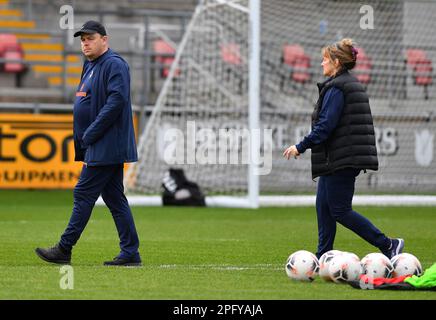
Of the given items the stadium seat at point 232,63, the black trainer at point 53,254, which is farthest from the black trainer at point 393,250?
the stadium seat at point 232,63

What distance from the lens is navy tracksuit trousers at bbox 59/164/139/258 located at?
9219 mm

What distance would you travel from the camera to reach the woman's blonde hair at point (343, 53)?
29.8 ft

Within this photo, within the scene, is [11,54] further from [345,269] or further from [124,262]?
[345,269]

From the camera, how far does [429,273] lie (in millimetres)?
8000

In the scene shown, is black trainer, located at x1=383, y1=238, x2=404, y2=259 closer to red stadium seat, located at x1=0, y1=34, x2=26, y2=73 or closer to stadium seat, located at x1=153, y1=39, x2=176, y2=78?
stadium seat, located at x1=153, y1=39, x2=176, y2=78

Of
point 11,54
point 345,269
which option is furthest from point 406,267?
point 11,54

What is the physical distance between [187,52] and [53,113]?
5229 millimetres

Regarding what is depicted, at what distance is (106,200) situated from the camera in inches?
373

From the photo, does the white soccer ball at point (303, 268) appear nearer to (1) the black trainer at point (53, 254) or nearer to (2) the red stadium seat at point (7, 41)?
(1) the black trainer at point (53, 254)

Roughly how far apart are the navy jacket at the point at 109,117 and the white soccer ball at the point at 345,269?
81.4 inches

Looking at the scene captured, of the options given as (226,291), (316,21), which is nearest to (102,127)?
(226,291)

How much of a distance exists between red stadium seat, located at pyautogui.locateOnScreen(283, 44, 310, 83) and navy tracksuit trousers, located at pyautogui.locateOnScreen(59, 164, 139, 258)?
1230cm

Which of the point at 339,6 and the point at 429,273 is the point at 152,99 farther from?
the point at 429,273

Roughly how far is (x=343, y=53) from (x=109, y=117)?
2049 millimetres
